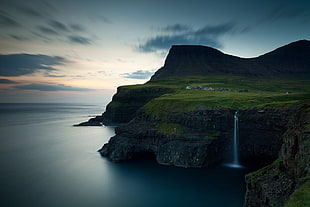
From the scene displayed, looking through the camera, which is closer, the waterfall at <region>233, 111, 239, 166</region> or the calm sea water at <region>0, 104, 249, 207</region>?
the calm sea water at <region>0, 104, 249, 207</region>

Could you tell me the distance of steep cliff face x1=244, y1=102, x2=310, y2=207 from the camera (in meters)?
12.8

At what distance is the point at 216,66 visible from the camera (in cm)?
18712

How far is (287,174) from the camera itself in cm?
1490

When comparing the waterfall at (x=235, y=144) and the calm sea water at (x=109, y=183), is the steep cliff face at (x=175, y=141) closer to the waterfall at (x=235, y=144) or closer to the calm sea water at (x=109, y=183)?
the waterfall at (x=235, y=144)

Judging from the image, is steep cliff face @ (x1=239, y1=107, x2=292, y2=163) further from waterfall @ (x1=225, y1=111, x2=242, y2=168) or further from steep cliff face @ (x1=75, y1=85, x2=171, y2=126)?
steep cliff face @ (x1=75, y1=85, x2=171, y2=126)

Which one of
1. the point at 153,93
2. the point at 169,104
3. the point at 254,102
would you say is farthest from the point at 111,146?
the point at 153,93

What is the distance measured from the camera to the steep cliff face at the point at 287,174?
503 inches

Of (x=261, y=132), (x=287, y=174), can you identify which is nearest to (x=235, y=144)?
(x=261, y=132)

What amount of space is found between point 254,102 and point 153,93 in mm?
64240

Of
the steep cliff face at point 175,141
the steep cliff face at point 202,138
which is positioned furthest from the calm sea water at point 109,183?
the steep cliff face at point 202,138

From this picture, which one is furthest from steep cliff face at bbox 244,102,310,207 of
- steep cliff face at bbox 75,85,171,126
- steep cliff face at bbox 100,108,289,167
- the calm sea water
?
steep cliff face at bbox 75,85,171,126

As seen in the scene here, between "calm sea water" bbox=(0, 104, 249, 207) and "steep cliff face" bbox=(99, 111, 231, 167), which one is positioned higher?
"steep cliff face" bbox=(99, 111, 231, 167)

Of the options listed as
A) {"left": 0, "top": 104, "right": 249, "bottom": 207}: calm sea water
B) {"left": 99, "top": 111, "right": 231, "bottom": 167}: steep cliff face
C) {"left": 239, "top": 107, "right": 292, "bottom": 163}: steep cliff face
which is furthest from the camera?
{"left": 99, "top": 111, "right": 231, "bottom": 167}: steep cliff face

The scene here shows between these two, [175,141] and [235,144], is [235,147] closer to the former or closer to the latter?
[235,144]
